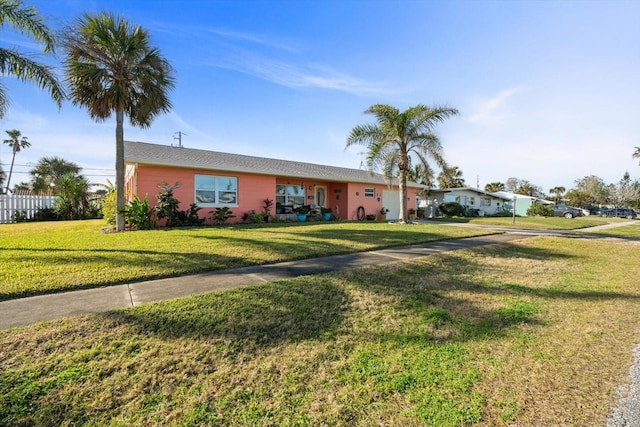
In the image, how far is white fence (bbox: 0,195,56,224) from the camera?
53.5 ft

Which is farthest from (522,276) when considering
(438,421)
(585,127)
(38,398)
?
(585,127)

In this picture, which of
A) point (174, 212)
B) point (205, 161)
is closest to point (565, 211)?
point (205, 161)

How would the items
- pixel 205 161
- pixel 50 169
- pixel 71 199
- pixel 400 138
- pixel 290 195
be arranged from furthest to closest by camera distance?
1. pixel 50 169
2. pixel 290 195
3. pixel 71 199
4. pixel 400 138
5. pixel 205 161

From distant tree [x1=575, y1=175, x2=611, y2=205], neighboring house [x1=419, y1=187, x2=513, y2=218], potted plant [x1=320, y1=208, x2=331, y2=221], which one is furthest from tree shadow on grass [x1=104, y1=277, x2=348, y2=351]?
distant tree [x1=575, y1=175, x2=611, y2=205]

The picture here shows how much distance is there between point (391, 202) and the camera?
73.4ft

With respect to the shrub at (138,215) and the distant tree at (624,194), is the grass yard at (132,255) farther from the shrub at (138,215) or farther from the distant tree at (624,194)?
the distant tree at (624,194)

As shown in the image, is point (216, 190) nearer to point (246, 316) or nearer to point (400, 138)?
point (400, 138)

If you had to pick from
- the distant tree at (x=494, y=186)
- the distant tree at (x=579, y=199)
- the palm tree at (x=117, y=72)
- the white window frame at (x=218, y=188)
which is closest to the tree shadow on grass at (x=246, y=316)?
the palm tree at (x=117, y=72)

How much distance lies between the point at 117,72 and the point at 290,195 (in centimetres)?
1021

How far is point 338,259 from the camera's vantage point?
6754mm

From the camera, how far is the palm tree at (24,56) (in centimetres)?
825

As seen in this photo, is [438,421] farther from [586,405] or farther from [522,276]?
[522,276]

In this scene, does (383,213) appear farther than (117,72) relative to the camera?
Yes

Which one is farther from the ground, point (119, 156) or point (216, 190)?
point (119, 156)
